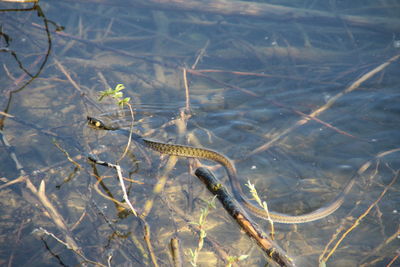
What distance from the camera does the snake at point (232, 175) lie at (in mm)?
3529

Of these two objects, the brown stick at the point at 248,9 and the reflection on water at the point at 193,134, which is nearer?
the reflection on water at the point at 193,134

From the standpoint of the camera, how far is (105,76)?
6.46 m

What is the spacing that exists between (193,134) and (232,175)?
40.4 inches

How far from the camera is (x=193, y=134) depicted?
477 centimetres

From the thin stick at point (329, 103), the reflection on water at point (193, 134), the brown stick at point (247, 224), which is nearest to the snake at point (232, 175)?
the reflection on water at point (193, 134)

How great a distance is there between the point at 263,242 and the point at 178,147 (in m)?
1.82

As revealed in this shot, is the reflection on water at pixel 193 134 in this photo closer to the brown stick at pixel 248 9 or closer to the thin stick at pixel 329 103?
the thin stick at pixel 329 103

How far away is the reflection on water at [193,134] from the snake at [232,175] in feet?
0.31

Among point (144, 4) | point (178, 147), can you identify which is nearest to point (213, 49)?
point (144, 4)

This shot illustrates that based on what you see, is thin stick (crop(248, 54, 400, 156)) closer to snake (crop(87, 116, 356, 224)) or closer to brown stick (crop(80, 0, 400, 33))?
snake (crop(87, 116, 356, 224))

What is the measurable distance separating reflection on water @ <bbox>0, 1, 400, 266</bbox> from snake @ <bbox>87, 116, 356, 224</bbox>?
0.31 ft

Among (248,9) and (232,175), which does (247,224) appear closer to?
(232,175)

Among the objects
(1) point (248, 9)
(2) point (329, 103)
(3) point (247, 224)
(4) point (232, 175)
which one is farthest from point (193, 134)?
(1) point (248, 9)

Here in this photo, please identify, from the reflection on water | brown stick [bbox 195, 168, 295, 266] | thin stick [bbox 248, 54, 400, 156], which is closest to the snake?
the reflection on water
